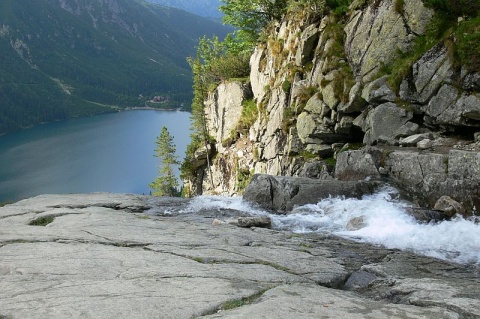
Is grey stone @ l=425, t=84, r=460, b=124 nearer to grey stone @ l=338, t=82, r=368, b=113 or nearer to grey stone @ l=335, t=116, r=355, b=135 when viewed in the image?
grey stone @ l=338, t=82, r=368, b=113

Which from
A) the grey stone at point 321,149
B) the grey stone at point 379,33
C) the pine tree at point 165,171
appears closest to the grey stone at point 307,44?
the grey stone at point 379,33

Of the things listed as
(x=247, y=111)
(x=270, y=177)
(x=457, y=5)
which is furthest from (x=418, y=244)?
(x=247, y=111)

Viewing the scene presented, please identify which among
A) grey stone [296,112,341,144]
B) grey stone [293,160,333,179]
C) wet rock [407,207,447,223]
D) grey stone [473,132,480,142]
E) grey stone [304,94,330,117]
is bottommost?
grey stone [293,160,333,179]

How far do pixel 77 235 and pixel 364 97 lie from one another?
874 inches

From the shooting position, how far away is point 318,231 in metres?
18.6

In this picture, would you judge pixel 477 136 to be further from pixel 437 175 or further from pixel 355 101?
pixel 355 101

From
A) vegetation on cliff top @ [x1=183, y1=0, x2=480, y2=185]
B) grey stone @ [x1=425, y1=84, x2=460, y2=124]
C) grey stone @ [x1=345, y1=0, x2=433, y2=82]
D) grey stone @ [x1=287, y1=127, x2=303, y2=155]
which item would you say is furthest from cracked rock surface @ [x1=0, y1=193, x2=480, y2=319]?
grey stone @ [x1=287, y1=127, x2=303, y2=155]

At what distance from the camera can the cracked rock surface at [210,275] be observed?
335 inches

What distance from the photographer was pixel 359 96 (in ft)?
96.6

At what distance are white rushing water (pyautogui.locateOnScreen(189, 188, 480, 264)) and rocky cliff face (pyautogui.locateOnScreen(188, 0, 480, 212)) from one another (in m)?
2.72

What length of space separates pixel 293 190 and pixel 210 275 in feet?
46.4

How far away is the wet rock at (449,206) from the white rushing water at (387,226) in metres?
0.58

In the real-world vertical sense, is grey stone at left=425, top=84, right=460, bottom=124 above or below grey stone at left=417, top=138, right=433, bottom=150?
above

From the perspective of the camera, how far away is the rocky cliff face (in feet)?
75.0
